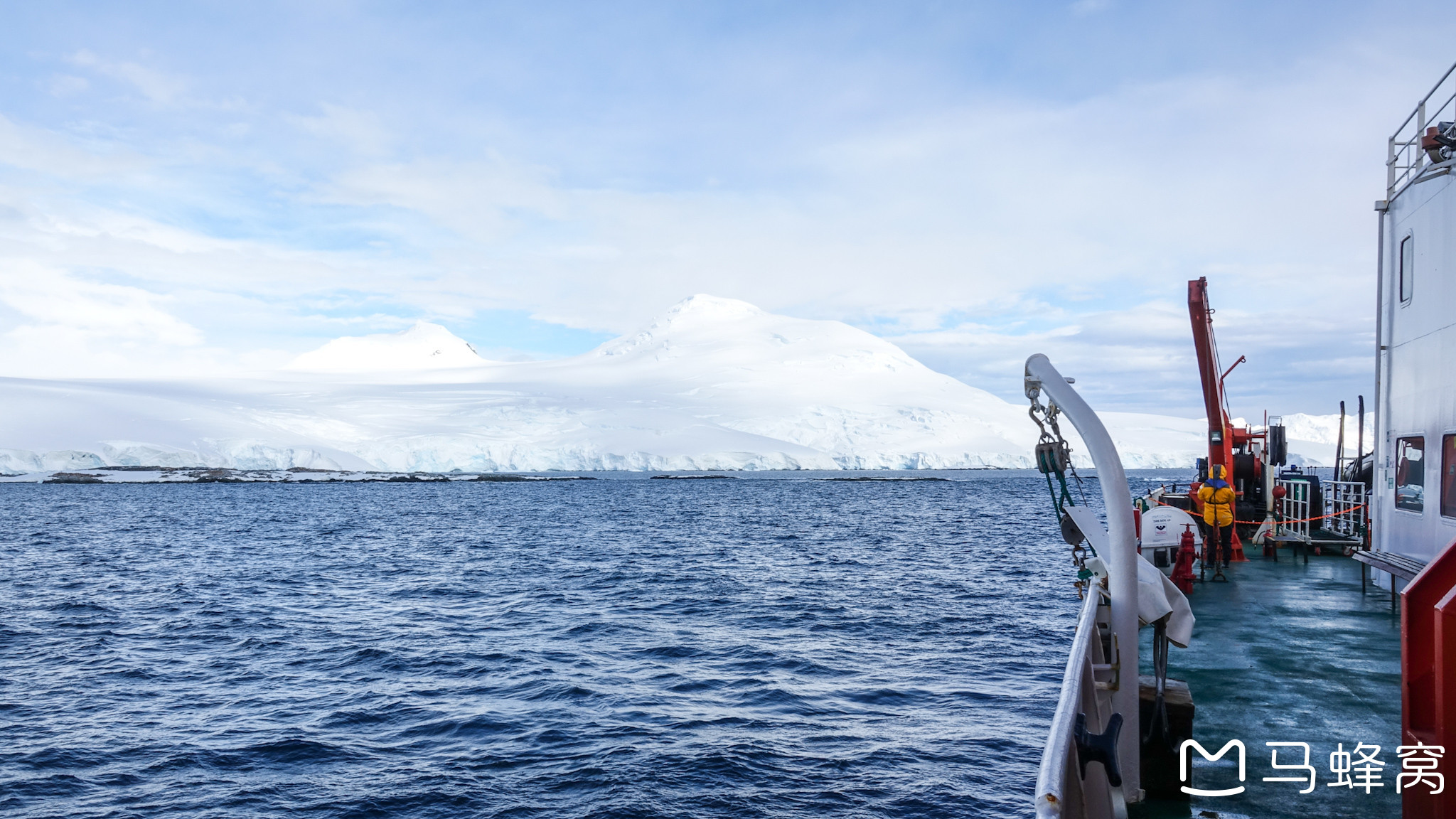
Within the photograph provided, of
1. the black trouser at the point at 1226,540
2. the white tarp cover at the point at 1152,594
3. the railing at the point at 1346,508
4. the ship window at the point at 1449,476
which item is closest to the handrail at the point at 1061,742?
the white tarp cover at the point at 1152,594

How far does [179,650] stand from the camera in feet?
65.4

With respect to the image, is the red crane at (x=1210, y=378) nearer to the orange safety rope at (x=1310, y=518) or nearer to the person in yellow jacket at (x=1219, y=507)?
the orange safety rope at (x=1310, y=518)

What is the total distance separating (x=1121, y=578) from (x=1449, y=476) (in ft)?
22.0

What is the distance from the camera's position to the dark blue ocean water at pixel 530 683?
11562 millimetres

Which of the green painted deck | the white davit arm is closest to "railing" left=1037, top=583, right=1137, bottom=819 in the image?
the white davit arm

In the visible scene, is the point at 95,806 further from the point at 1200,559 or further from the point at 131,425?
the point at 131,425

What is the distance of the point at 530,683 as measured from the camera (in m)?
16.7

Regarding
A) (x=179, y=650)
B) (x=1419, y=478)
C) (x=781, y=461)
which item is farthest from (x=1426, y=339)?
(x=781, y=461)

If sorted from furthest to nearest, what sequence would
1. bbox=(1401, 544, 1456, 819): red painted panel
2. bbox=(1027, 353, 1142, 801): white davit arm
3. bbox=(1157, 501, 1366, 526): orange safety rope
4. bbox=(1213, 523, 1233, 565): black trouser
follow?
bbox=(1157, 501, 1366, 526): orange safety rope
bbox=(1213, 523, 1233, 565): black trouser
bbox=(1027, 353, 1142, 801): white davit arm
bbox=(1401, 544, 1456, 819): red painted panel

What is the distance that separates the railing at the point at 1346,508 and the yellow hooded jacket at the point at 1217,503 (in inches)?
125

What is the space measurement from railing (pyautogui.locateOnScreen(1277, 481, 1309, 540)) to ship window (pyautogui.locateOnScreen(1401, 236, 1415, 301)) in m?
9.26

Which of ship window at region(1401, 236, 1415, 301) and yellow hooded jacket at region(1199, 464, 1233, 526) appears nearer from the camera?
ship window at region(1401, 236, 1415, 301)

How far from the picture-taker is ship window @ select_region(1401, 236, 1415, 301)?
12008mm

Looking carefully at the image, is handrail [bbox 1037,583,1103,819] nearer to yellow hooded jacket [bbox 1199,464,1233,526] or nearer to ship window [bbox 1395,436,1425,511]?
ship window [bbox 1395,436,1425,511]
